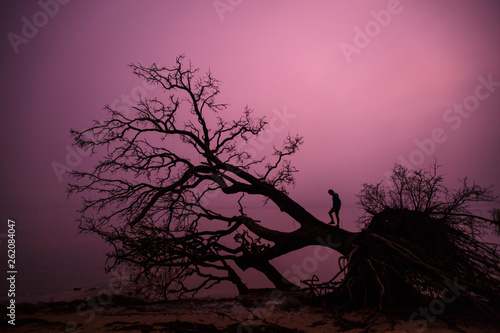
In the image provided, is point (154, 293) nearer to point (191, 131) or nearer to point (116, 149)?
point (116, 149)

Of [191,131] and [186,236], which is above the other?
[191,131]

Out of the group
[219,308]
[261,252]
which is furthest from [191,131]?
[219,308]

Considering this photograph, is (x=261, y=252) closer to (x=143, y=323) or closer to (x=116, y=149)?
(x=143, y=323)

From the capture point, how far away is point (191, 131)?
10328 millimetres

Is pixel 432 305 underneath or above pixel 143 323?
underneath

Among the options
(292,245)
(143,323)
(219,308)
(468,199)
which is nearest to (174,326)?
(143,323)

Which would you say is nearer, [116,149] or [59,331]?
[59,331]

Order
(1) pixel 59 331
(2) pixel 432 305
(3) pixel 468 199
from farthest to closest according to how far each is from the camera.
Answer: (3) pixel 468 199 < (2) pixel 432 305 < (1) pixel 59 331

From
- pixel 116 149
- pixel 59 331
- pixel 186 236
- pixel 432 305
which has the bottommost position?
pixel 432 305

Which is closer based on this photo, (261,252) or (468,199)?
(468,199)

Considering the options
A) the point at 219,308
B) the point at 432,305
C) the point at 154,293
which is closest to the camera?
the point at 432,305

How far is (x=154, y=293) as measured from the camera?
859 cm

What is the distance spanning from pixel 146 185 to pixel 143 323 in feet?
16.1

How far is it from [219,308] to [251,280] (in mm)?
8109
